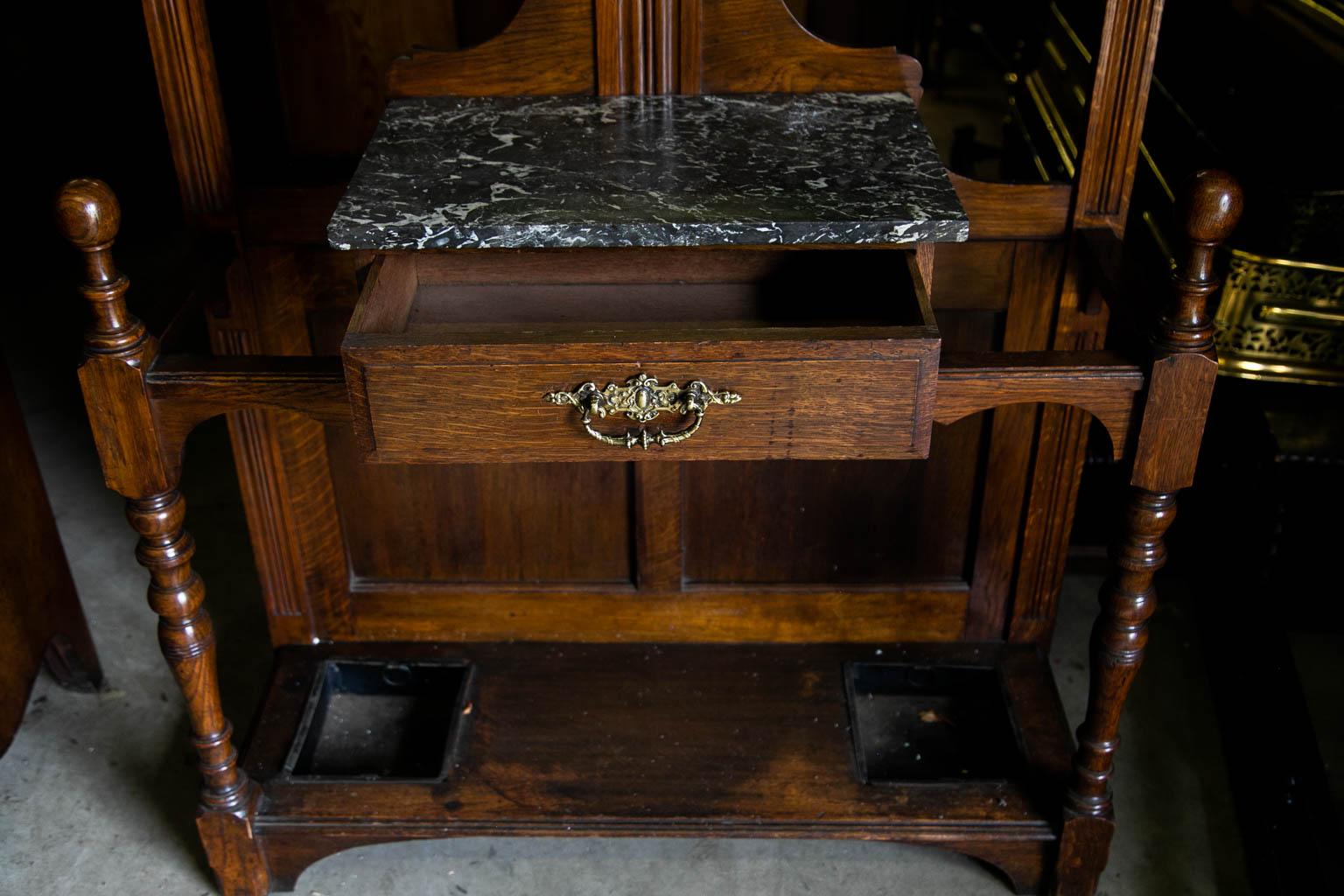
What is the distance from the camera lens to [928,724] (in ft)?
7.89

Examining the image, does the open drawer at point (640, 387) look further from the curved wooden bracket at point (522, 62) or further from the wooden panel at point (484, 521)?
the wooden panel at point (484, 521)

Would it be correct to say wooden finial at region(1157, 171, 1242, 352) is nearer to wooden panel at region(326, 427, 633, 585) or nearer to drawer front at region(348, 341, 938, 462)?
drawer front at region(348, 341, 938, 462)

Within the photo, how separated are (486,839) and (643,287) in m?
1.01

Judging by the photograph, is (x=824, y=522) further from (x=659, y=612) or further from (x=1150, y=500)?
(x=1150, y=500)

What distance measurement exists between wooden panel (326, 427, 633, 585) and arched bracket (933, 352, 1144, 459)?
31.3 inches

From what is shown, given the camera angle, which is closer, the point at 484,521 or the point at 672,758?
the point at 672,758

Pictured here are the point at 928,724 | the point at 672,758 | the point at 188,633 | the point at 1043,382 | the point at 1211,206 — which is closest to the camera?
the point at 1211,206

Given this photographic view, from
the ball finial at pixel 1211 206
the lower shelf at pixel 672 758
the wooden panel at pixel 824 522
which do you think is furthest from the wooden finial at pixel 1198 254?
the lower shelf at pixel 672 758

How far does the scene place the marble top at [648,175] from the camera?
1646mm

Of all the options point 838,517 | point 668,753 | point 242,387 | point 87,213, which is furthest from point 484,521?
point 87,213

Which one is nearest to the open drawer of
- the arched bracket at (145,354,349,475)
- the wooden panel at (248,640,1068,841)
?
the arched bracket at (145,354,349,475)

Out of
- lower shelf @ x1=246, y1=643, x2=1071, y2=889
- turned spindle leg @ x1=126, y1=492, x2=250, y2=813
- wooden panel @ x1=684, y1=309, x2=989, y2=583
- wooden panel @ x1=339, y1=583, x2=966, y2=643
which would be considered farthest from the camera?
wooden panel @ x1=339, y1=583, x2=966, y2=643

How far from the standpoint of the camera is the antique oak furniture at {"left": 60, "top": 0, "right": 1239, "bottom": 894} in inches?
64.6

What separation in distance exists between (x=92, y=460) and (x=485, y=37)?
1819 mm
